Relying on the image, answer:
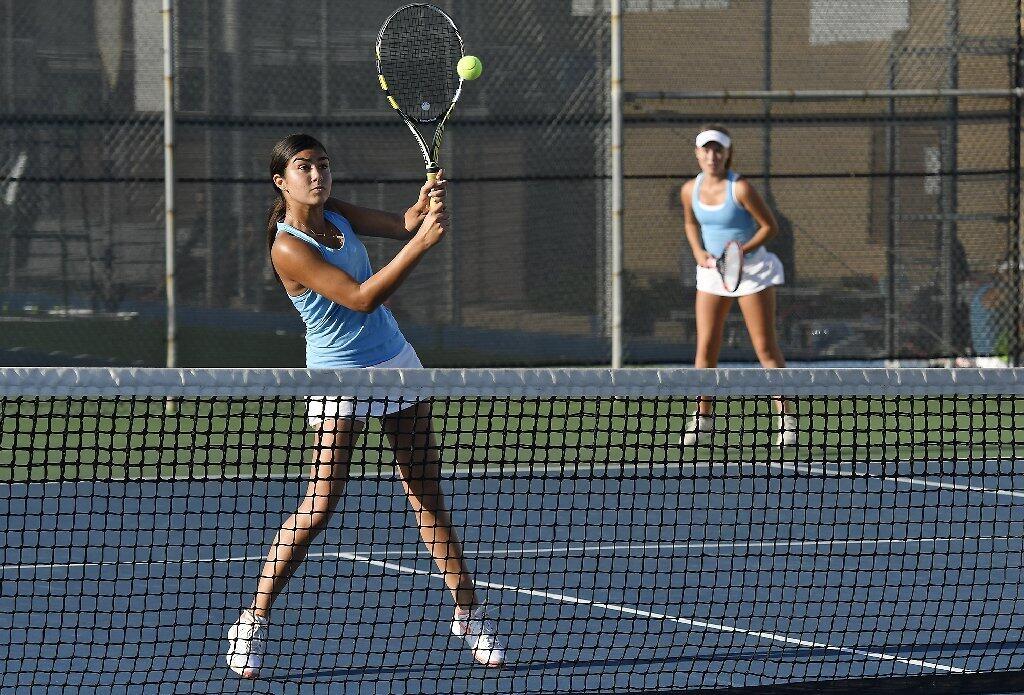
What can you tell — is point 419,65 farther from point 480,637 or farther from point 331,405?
point 480,637

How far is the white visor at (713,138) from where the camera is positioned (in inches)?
300

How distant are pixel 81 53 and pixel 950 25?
5219mm

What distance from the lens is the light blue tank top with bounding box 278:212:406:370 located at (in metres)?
4.13

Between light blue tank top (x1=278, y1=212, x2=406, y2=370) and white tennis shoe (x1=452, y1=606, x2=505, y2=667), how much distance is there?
2.25 feet

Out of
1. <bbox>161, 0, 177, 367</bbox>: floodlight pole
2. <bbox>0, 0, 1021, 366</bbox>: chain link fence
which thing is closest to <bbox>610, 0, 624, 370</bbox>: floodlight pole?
<bbox>0, 0, 1021, 366</bbox>: chain link fence

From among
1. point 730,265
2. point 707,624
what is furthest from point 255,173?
point 707,624

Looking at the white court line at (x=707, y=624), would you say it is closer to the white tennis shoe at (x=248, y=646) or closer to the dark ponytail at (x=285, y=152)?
the white tennis shoe at (x=248, y=646)

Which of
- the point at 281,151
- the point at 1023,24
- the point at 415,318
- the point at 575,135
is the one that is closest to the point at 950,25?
the point at 1023,24

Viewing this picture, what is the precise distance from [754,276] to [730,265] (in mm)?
164

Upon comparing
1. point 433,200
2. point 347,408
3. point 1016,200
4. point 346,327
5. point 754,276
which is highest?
point 1016,200

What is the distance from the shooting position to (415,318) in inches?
386

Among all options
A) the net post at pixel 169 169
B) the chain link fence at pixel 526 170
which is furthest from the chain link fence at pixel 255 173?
the net post at pixel 169 169

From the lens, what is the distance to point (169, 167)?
8.99m

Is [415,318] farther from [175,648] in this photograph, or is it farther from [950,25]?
[175,648]
